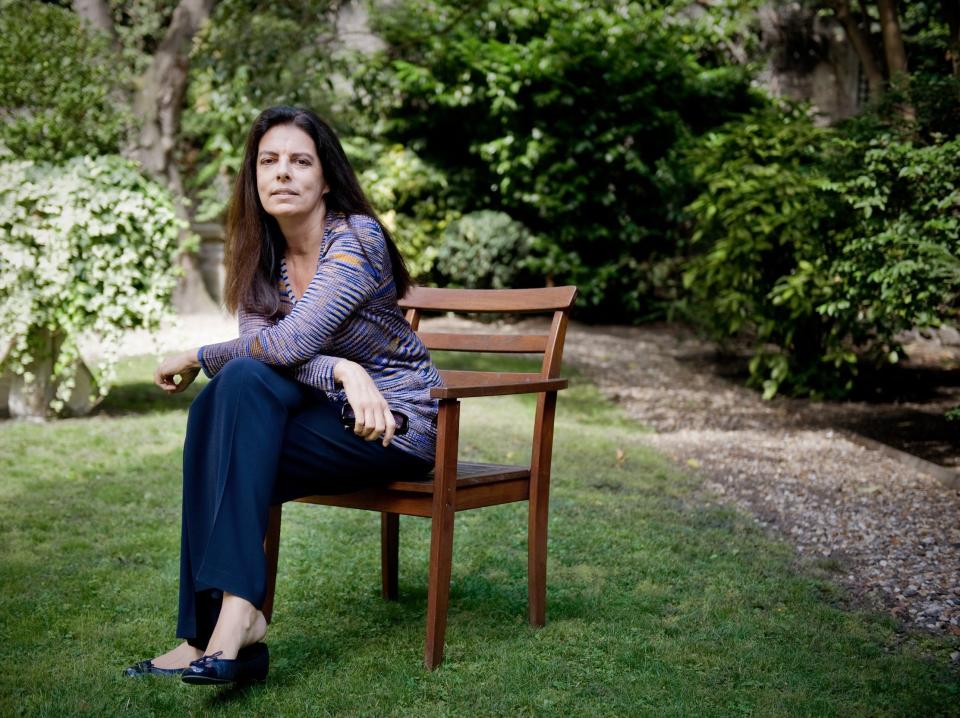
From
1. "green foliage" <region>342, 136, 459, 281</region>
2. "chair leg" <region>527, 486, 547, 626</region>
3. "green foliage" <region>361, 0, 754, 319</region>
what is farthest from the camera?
"green foliage" <region>342, 136, 459, 281</region>

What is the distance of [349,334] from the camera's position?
2627 millimetres

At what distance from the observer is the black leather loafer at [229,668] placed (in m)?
2.17

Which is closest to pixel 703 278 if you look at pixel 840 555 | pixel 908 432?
pixel 908 432

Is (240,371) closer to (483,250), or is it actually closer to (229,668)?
(229,668)

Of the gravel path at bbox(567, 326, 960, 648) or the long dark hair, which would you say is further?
the gravel path at bbox(567, 326, 960, 648)

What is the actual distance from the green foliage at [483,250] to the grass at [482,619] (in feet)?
22.2

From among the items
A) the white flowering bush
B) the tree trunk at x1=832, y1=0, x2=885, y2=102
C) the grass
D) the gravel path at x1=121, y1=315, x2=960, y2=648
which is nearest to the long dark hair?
the grass

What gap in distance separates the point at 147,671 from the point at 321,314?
0.94 meters

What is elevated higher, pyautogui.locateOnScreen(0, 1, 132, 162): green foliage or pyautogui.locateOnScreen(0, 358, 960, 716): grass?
pyautogui.locateOnScreen(0, 1, 132, 162): green foliage

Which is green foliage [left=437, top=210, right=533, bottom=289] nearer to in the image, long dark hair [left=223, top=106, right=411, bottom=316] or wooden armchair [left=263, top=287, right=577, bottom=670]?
wooden armchair [left=263, top=287, right=577, bottom=670]

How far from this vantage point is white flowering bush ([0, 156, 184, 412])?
5.20 metres

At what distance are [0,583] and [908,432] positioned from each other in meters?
5.13

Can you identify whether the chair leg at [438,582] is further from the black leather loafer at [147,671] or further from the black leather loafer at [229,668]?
the black leather loafer at [147,671]

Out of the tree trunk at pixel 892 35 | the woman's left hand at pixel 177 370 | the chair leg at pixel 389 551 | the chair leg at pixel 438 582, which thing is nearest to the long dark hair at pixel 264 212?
the woman's left hand at pixel 177 370
